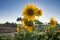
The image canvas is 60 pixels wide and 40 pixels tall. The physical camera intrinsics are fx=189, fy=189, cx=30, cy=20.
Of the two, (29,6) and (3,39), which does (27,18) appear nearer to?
(29,6)

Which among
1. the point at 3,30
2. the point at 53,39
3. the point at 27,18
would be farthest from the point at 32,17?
the point at 3,30

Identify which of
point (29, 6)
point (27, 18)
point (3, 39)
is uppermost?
point (29, 6)

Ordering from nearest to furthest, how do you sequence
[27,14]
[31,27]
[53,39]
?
1. [31,27]
2. [27,14]
3. [53,39]

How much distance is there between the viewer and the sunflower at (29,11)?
5.60ft

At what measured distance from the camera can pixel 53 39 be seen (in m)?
3.49

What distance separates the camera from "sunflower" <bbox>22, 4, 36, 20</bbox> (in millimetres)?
1707

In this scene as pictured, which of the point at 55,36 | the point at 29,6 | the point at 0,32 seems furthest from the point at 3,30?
the point at 29,6

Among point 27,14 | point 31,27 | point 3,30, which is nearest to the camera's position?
point 31,27

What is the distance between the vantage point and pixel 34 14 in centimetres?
172

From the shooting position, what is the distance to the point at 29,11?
1.85 meters

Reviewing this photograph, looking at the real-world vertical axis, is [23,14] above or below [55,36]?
above

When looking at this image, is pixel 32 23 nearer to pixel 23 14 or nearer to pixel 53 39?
pixel 23 14

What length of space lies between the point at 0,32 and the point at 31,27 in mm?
4358

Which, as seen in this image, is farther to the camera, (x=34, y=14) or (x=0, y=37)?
(x=0, y=37)
